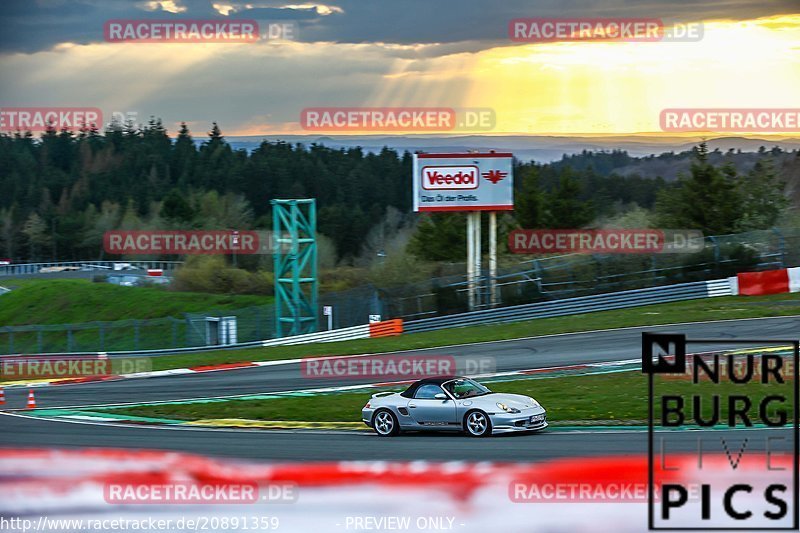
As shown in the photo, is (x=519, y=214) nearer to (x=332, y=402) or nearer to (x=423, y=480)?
(x=332, y=402)

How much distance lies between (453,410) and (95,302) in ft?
192

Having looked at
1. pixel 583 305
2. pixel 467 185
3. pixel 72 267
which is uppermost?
pixel 467 185

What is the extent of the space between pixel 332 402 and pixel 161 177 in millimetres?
107724

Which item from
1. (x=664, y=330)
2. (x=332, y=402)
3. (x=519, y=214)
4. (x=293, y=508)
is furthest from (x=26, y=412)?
(x=519, y=214)

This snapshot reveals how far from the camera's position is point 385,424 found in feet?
57.5

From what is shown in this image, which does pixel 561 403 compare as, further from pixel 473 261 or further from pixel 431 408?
pixel 473 261

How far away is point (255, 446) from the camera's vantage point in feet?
54.7

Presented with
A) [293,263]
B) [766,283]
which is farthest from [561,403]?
[293,263]

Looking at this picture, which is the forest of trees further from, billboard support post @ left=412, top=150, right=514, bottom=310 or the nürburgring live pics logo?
the nürburgring live pics logo

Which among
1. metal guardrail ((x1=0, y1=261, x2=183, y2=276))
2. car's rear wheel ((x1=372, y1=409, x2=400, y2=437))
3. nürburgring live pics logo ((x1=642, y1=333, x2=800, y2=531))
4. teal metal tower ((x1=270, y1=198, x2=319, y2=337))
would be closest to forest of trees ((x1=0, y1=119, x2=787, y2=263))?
metal guardrail ((x1=0, y1=261, x2=183, y2=276))

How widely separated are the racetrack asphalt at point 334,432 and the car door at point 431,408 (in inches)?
11.5

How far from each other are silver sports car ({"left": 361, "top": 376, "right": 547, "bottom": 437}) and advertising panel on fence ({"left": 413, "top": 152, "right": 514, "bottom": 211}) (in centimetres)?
2432

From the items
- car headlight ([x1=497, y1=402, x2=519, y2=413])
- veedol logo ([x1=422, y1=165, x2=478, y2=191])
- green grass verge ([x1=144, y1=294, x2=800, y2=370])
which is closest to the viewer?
car headlight ([x1=497, y1=402, x2=519, y2=413])

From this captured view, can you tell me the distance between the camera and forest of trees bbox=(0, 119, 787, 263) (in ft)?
341
